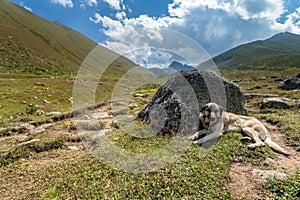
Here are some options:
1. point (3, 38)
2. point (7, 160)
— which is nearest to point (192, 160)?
point (7, 160)

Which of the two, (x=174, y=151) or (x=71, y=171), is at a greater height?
(x=174, y=151)

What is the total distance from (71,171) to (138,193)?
131 inches

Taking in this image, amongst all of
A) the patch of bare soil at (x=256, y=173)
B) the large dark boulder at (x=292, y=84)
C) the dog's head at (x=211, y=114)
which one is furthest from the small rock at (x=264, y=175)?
the large dark boulder at (x=292, y=84)

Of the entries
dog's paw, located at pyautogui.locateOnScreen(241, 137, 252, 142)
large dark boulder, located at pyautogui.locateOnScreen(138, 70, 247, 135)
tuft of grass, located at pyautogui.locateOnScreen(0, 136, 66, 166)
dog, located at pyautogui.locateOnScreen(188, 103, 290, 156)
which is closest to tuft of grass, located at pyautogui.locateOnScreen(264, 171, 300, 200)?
dog, located at pyautogui.locateOnScreen(188, 103, 290, 156)

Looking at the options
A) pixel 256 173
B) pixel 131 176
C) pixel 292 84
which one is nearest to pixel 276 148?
pixel 256 173

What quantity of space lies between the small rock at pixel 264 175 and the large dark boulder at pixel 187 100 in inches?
171

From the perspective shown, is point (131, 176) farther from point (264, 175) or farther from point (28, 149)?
point (28, 149)

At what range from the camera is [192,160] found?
815cm

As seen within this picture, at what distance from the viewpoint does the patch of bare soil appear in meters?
6.38

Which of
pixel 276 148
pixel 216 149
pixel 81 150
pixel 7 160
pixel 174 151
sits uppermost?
pixel 276 148

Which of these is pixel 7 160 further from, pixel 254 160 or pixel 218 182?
pixel 254 160

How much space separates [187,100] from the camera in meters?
12.7

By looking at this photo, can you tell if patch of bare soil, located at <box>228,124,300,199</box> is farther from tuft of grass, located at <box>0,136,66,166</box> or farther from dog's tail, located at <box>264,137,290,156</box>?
tuft of grass, located at <box>0,136,66,166</box>

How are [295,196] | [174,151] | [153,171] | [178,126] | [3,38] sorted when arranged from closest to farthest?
[295,196], [153,171], [174,151], [178,126], [3,38]
